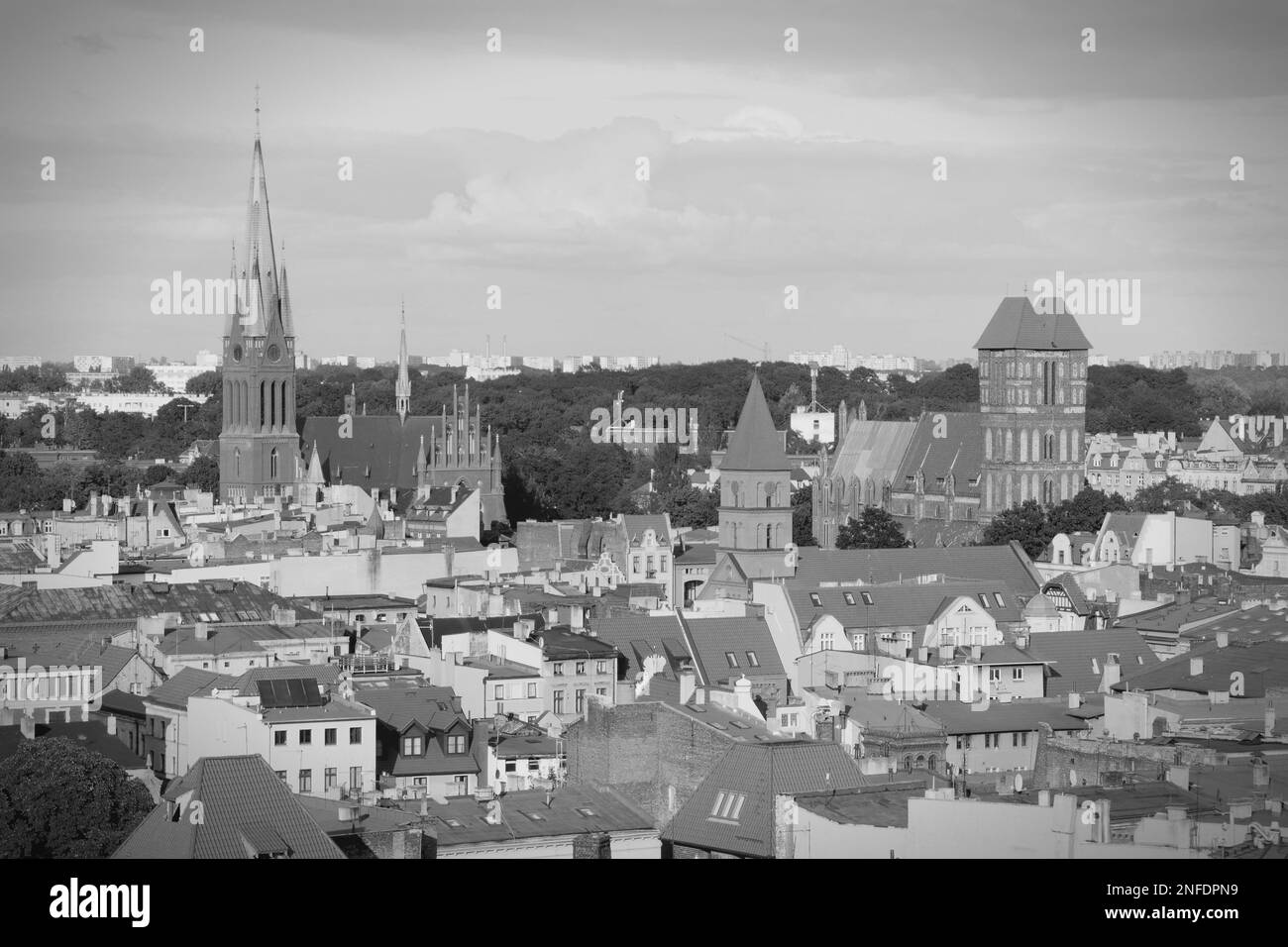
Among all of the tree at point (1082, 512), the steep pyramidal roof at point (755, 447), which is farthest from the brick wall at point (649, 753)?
the tree at point (1082, 512)

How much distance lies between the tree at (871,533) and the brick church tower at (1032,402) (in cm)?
698

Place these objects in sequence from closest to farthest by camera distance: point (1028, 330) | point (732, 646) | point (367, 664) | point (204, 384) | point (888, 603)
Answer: point (367, 664), point (732, 646), point (888, 603), point (1028, 330), point (204, 384)

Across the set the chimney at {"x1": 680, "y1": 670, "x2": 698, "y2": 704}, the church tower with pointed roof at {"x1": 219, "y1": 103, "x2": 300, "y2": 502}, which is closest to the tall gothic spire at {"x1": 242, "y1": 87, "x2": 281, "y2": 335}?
the church tower with pointed roof at {"x1": 219, "y1": 103, "x2": 300, "y2": 502}

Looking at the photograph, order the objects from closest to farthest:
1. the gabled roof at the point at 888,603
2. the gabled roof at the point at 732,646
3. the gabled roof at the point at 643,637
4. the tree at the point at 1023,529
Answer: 1. the gabled roof at the point at 643,637
2. the gabled roof at the point at 732,646
3. the gabled roof at the point at 888,603
4. the tree at the point at 1023,529

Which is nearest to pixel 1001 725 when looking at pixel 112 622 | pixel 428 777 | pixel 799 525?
pixel 428 777

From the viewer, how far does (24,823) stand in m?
29.8

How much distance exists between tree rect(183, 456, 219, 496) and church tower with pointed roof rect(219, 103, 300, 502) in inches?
187

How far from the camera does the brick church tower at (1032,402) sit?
97.8 metres

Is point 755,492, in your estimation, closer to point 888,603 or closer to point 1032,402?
point 888,603

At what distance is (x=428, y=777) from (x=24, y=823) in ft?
24.8

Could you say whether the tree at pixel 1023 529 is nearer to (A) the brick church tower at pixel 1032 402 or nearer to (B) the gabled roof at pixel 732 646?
(A) the brick church tower at pixel 1032 402

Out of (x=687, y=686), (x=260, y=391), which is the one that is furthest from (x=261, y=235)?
(x=687, y=686)

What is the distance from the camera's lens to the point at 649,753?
31.8 metres

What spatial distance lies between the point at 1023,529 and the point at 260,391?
37.9 meters
